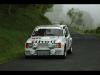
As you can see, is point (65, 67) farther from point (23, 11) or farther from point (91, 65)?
point (23, 11)

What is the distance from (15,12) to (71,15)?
29.1m

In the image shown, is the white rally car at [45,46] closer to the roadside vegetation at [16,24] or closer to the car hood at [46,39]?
the car hood at [46,39]

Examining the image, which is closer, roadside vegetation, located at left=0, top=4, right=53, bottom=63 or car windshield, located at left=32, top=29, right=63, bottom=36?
car windshield, located at left=32, top=29, right=63, bottom=36

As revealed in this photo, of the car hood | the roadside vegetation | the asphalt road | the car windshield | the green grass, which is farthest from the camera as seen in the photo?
the roadside vegetation

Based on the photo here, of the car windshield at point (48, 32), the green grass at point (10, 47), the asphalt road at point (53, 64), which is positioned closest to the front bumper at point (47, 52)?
the asphalt road at point (53, 64)

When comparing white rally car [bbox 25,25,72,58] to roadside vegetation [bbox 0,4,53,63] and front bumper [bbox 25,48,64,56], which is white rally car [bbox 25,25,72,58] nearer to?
front bumper [bbox 25,48,64,56]

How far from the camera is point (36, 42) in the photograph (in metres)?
19.2

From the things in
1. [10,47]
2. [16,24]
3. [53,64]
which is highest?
[16,24]

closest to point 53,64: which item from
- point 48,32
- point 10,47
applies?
point 48,32

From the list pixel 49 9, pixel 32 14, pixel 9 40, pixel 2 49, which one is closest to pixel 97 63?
pixel 2 49

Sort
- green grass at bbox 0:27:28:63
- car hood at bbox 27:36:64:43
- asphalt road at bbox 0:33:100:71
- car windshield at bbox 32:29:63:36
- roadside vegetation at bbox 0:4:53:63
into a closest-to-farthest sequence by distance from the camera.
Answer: asphalt road at bbox 0:33:100:71 → car hood at bbox 27:36:64:43 → green grass at bbox 0:27:28:63 → car windshield at bbox 32:29:63:36 → roadside vegetation at bbox 0:4:53:63

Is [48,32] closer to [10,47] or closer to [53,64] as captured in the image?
[53,64]

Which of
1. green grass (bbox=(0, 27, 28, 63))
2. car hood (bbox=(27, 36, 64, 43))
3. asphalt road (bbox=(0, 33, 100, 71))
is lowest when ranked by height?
asphalt road (bbox=(0, 33, 100, 71))

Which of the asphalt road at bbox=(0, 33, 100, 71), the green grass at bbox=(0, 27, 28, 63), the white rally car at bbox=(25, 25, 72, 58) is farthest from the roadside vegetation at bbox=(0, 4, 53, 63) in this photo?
the asphalt road at bbox=(0, 33, 100, 71)
